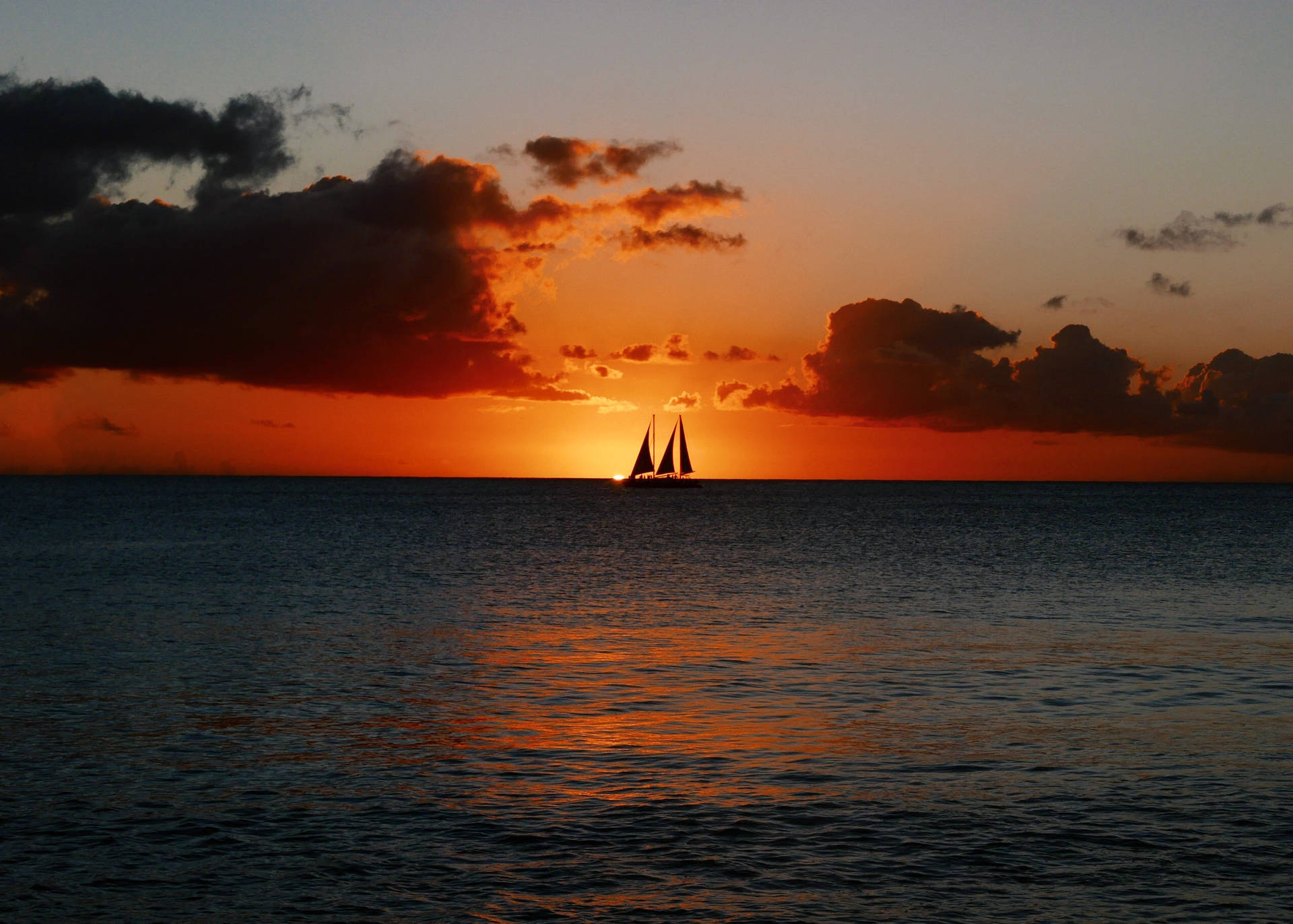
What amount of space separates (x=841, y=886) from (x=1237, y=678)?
21.7 metres

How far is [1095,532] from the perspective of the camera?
5290 inches

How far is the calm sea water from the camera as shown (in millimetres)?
15797

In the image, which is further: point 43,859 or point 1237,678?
point 1237,678

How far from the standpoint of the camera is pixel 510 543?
10469 cm

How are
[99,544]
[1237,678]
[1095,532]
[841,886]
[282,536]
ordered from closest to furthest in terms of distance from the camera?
[841,886]
[1237,678]
[99,544]
[282,536]
[1095,532]

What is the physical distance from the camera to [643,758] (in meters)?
22.9

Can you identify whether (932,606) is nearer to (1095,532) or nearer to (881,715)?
(881,715)

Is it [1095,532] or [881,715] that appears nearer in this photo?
[881,715]

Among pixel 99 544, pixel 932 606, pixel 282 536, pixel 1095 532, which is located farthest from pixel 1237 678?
pixel 1095 532

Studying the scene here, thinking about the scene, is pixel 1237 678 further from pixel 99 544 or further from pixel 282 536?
pixel 282 536

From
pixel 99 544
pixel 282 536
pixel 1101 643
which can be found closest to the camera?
pixel 1101 643

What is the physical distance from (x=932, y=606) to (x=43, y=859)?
41.6m

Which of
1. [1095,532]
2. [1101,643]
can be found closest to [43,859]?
[1101,643]

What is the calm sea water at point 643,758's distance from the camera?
15797 millimetres
